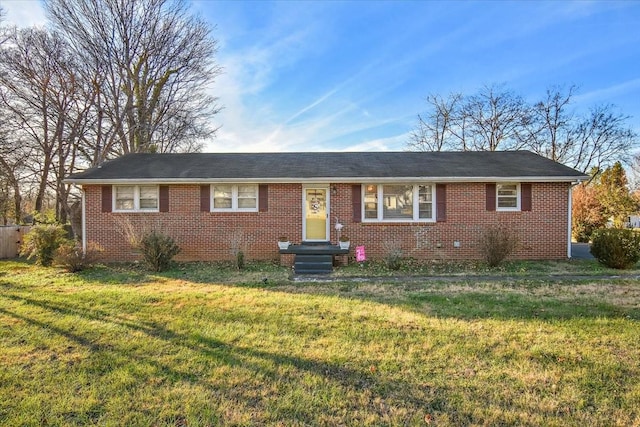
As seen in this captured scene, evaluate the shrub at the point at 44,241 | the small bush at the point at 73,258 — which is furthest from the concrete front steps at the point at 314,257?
the shrub at the point at 44,241

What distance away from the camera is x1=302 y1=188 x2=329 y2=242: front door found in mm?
11414

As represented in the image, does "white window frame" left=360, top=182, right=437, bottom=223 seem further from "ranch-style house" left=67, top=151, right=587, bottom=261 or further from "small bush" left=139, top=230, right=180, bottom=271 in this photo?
"small bush" left=139, top=230, right=180, bottom=271

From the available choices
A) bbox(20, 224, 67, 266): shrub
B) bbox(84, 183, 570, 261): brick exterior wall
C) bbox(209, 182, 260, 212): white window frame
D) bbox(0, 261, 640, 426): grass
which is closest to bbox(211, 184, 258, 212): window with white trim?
bbox(209, 182, 260, 212): white window frame

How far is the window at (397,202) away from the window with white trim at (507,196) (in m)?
2.24

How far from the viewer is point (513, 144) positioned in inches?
1057

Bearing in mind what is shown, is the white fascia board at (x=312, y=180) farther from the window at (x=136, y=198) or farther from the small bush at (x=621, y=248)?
the small bush at (x=621, y=248)

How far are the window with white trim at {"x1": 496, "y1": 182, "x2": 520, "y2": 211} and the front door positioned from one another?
5876mm

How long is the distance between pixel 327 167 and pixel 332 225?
2.26m

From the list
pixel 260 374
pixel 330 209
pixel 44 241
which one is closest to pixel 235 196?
pixel 330 209

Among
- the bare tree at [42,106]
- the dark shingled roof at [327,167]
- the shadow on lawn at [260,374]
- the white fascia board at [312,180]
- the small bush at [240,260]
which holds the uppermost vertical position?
the bare tree at [42,106]

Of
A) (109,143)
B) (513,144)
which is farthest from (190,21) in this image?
(513,144)

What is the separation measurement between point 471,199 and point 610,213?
16444 millimetres

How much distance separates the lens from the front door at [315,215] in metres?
11.4

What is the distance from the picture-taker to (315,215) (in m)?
11.5
